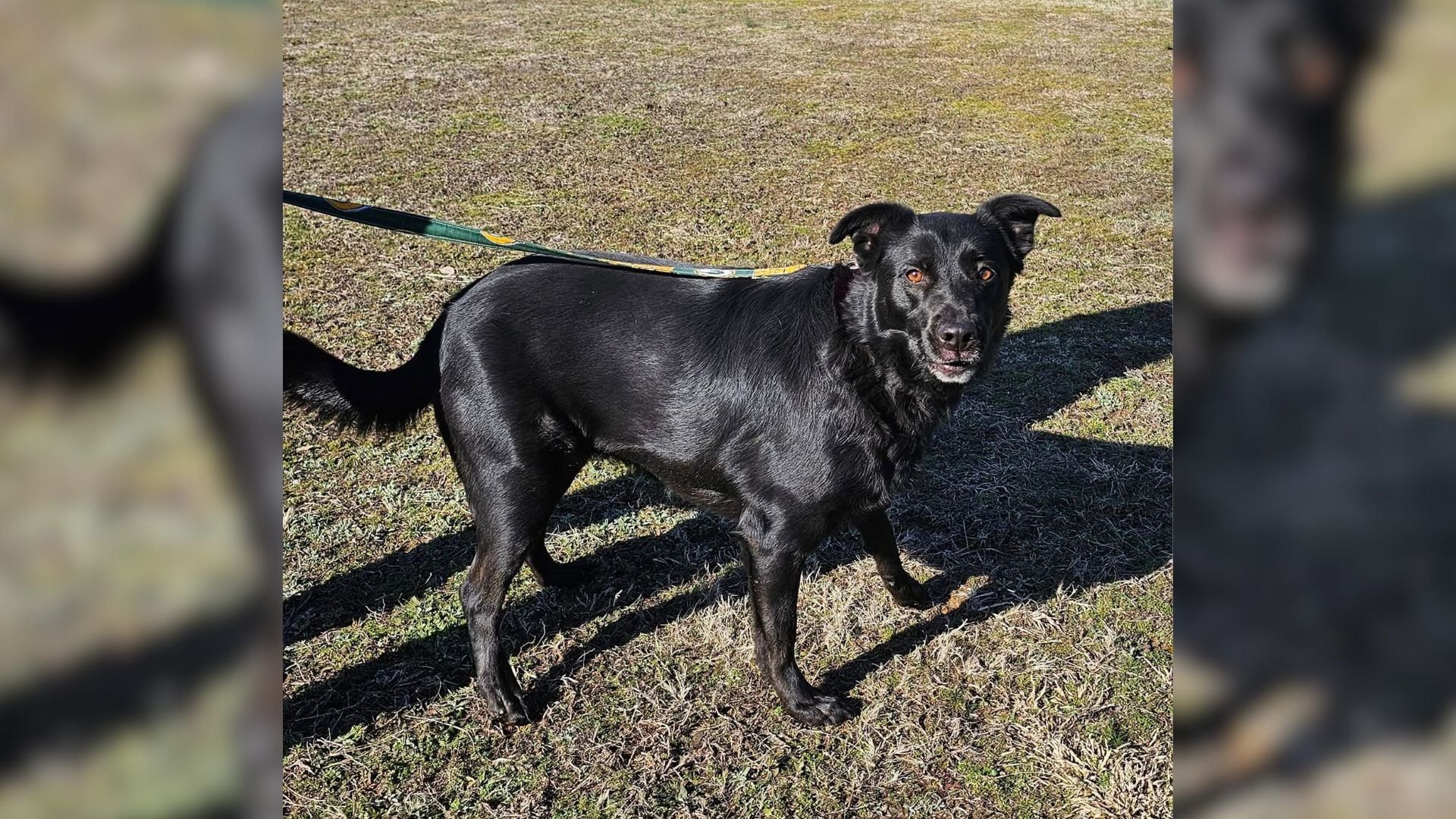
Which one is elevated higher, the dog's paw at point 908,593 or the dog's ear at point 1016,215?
the dog's ear at point 1016,215

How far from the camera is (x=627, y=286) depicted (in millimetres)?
3684

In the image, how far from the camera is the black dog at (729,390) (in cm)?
346

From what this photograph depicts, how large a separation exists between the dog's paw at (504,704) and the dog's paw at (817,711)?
0.91 metres

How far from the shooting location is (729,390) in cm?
358
